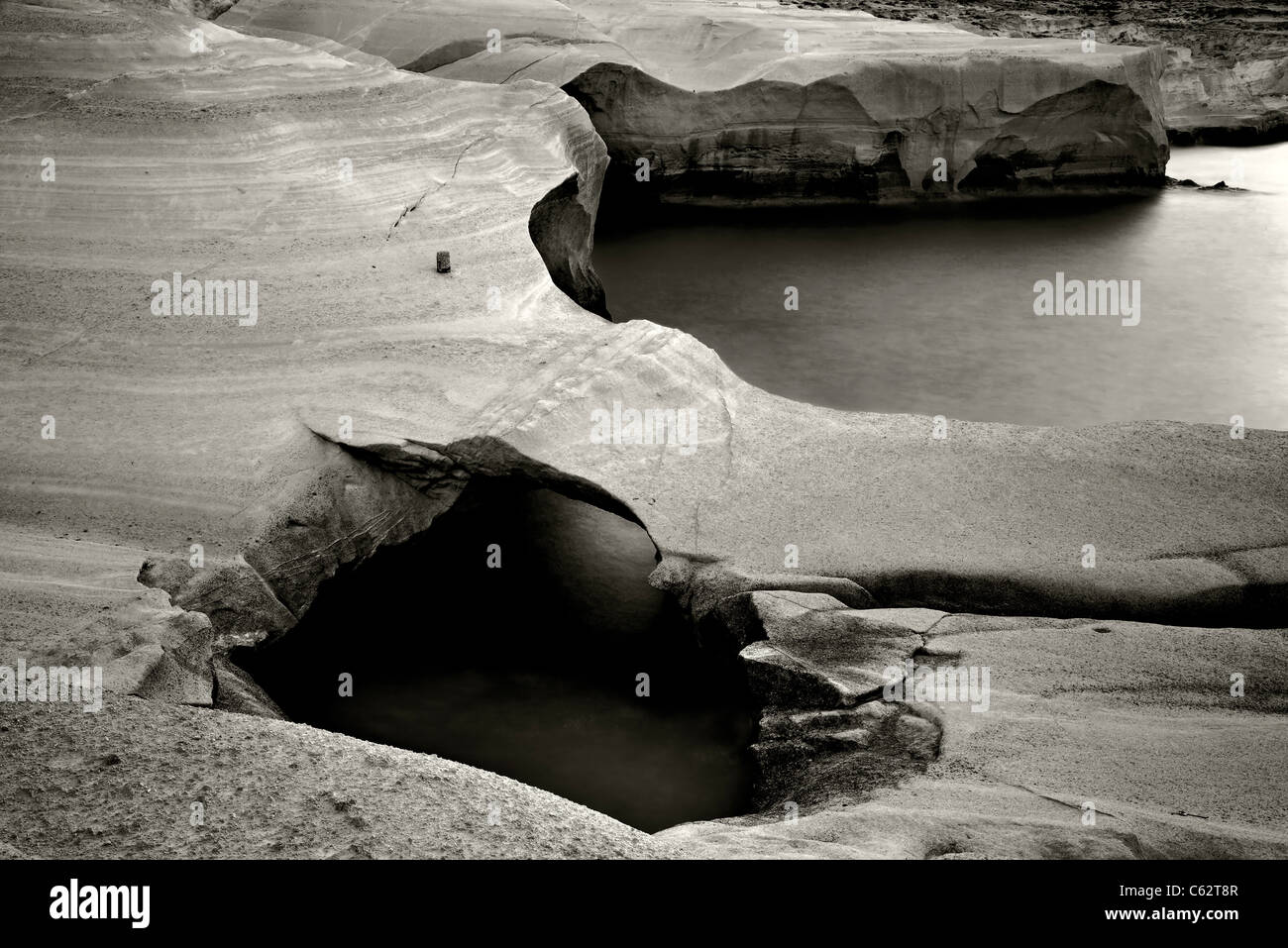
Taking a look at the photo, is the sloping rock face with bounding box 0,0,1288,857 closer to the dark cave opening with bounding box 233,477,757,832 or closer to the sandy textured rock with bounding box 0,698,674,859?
the sandy textured rock with bounding box 0,698,674,859

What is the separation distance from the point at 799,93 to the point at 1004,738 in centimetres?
667

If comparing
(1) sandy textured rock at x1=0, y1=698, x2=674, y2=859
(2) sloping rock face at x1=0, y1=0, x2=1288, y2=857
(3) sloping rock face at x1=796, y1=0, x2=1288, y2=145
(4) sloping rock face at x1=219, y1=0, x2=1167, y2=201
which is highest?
(3) sloping rock face at x1=796, y1=0, x2=1288, y2=145

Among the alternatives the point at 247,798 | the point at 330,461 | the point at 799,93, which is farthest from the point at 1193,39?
the point at 247,798

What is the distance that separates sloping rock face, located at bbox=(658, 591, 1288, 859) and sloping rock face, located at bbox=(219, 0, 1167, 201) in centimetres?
599

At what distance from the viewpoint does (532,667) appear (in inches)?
171

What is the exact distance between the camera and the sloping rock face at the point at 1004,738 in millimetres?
2709

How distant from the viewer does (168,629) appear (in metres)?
3.30

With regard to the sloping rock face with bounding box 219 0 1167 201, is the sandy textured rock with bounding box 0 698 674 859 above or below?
below

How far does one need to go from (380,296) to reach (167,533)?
63.9 inches

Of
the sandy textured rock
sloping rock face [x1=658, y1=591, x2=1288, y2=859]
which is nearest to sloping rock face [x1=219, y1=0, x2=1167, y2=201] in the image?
sloping rock face [x1=658, y1=591, x2=1288, y2=859]

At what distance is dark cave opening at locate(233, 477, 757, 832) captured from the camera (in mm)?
3824

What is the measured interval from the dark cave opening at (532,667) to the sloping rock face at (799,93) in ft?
15.1

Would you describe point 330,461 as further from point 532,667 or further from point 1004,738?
point 1004,738

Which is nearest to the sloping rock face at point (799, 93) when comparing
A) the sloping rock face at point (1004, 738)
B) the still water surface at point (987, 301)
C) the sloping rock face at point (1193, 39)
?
the still water surface at point (987, 301)
